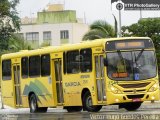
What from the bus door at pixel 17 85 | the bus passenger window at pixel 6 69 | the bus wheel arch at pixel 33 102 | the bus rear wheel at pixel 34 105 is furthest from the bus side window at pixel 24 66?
the bus passenger window at pixel 6 69

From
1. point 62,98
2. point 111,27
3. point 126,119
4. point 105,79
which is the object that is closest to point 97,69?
point 105,79

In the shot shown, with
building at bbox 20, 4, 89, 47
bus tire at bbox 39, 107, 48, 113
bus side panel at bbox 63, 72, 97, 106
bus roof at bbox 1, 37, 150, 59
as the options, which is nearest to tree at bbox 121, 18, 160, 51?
bus roof at bbox 1, 37, 150, 59

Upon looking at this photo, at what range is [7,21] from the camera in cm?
5122

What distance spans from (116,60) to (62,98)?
15.1ft

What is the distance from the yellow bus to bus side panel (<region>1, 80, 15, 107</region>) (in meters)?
2.07

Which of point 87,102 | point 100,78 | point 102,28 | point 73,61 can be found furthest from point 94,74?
point 102,28

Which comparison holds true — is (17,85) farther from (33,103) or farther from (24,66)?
(33,103)

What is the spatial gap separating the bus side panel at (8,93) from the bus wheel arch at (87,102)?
7.15 m

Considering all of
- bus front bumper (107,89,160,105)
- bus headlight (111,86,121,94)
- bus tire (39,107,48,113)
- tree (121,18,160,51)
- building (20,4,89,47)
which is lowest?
bus tire (39,107,48,113)

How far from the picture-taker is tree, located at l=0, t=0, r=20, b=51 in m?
50.2

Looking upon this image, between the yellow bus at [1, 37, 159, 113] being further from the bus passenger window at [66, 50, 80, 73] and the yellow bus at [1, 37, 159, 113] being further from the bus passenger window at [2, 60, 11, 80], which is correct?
the bus passenger window at [2, 60, 11, 80]

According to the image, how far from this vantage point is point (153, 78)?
2709cm

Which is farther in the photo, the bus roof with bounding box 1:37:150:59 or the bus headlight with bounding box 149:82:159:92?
the bus roof with bounding box 1:37:150:59

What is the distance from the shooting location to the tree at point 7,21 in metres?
50.2
